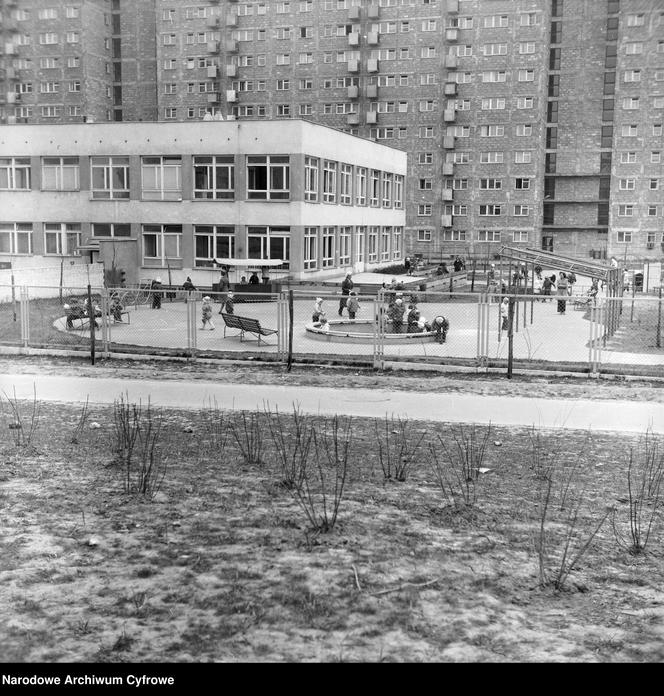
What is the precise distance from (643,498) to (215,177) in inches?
1321

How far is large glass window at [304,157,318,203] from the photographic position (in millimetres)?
39344

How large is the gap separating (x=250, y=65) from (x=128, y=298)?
1849cm

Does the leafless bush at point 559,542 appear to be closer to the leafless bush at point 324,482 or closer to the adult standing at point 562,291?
the leafless bush at point 324,482

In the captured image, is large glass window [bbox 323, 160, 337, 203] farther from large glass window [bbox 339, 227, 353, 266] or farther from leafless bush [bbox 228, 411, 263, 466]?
leafless bush [bbox 228, 411, 263, 466]

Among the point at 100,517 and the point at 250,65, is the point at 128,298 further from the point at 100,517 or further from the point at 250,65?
the point at 100,517

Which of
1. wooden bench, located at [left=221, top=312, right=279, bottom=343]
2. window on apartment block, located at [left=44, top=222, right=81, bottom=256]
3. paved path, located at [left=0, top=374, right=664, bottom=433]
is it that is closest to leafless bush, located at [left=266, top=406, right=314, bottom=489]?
paved path, located at [left=0, top=374, right=664, bottom=433]

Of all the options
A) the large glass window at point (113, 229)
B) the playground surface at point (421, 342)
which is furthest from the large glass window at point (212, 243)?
the playground surface at point (421, 342)

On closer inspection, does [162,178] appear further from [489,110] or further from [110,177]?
[489,110]

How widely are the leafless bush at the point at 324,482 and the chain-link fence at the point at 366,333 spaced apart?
18.7 feet

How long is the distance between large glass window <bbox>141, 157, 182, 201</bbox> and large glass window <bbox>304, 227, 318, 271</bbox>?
19.8 feet

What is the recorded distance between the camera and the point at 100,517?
21.7 ft

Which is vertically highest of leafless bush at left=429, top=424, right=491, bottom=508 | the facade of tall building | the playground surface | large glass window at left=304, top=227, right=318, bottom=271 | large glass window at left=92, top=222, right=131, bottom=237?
the facade of tall building

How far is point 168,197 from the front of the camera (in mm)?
39344

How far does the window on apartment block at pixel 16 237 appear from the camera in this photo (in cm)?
4088
